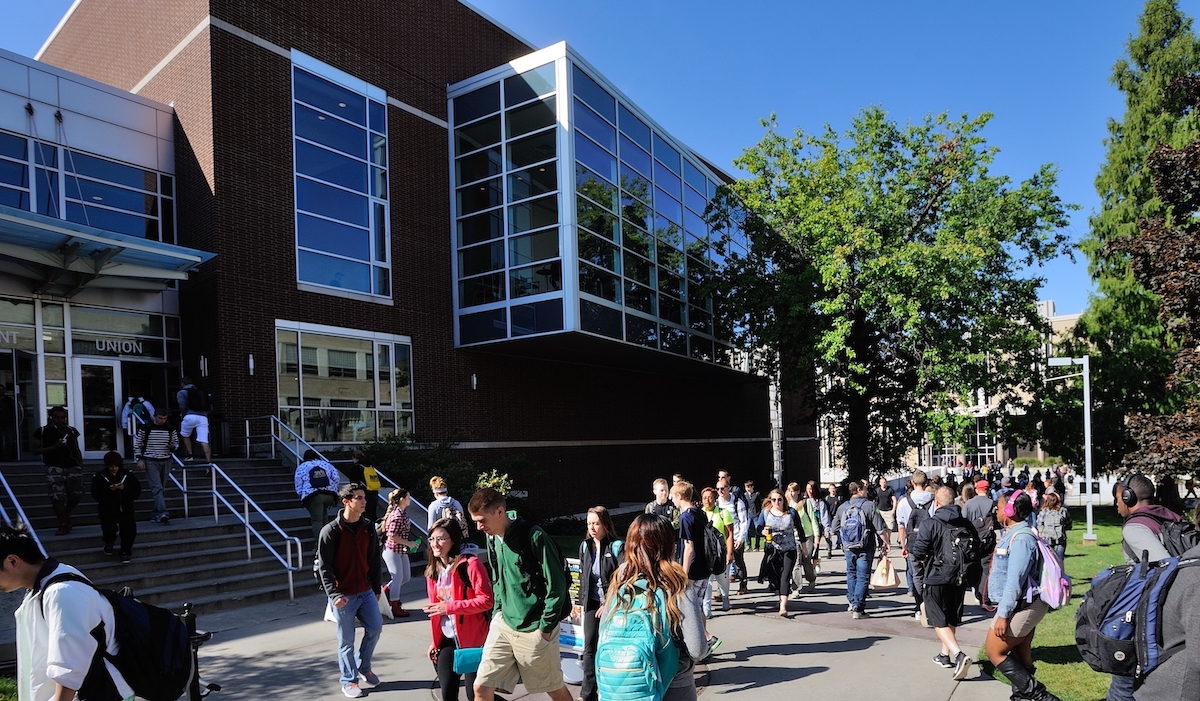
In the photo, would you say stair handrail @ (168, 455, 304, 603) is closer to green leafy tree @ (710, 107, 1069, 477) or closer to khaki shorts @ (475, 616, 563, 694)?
khaki shorts @ (475, 616, 563, 694)

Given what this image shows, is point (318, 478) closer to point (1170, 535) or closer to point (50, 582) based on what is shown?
point (50, 582)

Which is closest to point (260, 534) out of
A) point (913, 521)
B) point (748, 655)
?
point (748, 655)

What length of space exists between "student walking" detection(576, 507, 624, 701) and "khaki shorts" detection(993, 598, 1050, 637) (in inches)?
118

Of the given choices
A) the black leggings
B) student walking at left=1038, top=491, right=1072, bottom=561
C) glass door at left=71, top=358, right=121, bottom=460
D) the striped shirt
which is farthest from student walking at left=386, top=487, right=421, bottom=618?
student walking at left=1038, top=491, right=1072, bottom=561

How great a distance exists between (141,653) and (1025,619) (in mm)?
5754

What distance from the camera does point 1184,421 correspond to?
50.7 ft

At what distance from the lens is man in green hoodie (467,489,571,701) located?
16.2 feet

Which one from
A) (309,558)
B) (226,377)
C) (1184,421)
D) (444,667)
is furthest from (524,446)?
(444,667)

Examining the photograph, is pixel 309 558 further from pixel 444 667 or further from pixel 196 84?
pixel 196 84

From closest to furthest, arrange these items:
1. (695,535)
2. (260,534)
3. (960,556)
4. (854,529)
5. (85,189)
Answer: (960,556) < (695,535) < (854,529) < (260,534) < (85,189)

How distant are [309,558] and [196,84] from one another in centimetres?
1070

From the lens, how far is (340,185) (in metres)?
19.2

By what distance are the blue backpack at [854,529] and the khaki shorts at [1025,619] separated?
364 cm

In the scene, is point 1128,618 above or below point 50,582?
below
